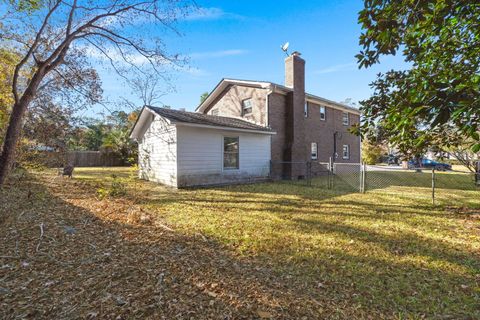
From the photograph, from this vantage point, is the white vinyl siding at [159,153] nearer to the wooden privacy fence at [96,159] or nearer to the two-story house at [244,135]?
the two-story house at [244,135]

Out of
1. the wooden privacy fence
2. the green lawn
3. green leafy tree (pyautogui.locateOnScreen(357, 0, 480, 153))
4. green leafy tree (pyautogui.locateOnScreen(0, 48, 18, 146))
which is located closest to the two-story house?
the green lawn

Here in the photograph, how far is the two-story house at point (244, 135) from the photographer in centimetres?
1085

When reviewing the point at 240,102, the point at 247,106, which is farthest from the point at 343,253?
the point at 240,102

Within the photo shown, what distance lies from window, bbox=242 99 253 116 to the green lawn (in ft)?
28.5

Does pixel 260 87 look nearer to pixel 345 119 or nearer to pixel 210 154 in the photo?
pixel 210 154

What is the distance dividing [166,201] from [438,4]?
7924mm

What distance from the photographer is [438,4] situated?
11.5 feet

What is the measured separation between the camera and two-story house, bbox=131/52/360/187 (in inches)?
427

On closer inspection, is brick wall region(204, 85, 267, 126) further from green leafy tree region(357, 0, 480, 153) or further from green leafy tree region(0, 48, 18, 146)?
green leafy tree region(0, 48, 18, 146)

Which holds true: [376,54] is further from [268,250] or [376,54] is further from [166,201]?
[166,201]

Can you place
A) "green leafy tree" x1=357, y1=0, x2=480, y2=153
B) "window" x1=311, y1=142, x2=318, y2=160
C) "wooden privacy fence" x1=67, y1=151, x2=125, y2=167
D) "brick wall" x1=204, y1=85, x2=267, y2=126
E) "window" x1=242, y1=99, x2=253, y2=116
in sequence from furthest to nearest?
"wooden privacy fence" x1=67, y1=151, x2=125, y2=167, "window" x1=311, y1=142, x2=318, y2=160, "window" x1=242, y1=99, x2=253, y2=116, "brick wall" x1=204, y1=85, x2=267, y2=126, "green leafy tree" x1=357, y1=0, x2=480, y2=153

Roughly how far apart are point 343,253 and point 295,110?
1150 centimetres

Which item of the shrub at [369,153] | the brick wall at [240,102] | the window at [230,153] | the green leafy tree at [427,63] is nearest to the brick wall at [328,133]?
the brick wall at [240,102]

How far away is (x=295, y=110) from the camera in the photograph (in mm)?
14297
